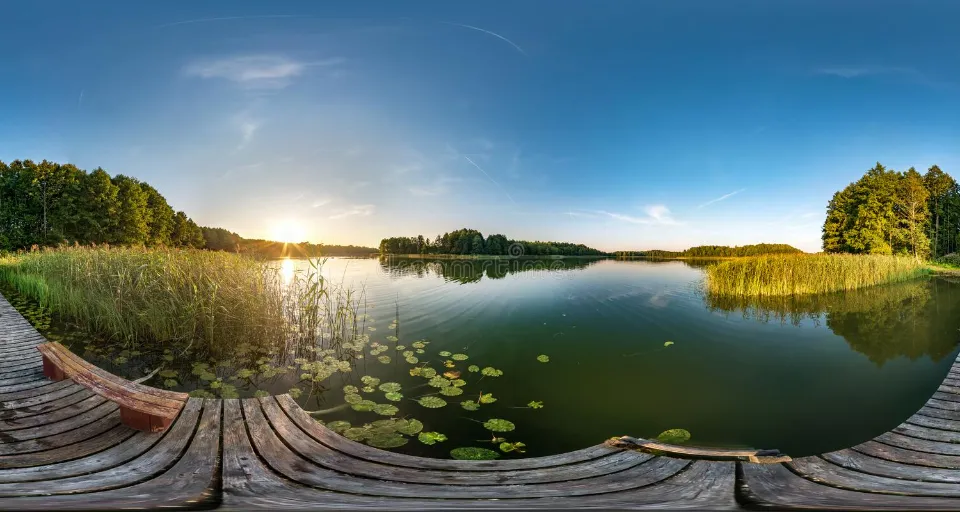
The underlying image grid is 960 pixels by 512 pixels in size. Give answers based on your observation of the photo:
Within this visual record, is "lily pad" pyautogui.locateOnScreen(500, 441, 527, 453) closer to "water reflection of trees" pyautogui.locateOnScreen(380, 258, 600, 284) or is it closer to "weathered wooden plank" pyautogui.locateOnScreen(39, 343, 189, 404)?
"weathered wooden plank" pyautogui.locateOnScreen(39, 343, 189, 404)

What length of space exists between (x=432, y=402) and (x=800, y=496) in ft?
9.36

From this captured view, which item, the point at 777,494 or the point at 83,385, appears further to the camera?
the point at 83,385

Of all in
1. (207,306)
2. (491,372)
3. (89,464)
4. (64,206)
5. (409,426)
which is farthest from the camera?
(64,206)

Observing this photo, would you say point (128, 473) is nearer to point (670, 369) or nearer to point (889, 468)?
point (889, 468)

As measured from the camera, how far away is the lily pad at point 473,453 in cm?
284

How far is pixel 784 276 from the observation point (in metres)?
13.1

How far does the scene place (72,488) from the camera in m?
1.76

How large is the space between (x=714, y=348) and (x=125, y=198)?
1649 inches

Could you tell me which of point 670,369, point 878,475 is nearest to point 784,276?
point 670,369

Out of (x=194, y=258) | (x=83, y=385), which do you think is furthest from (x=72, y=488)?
(x=194, y=258)

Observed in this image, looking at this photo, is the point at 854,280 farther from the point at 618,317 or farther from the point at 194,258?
the point at 194,258

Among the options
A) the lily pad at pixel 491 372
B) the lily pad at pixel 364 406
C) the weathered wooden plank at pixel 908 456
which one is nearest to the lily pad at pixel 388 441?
the lily pad at pixel 364 406

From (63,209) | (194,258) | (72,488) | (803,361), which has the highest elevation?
(63,209)

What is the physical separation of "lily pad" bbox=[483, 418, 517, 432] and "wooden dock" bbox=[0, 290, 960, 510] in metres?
1.29
